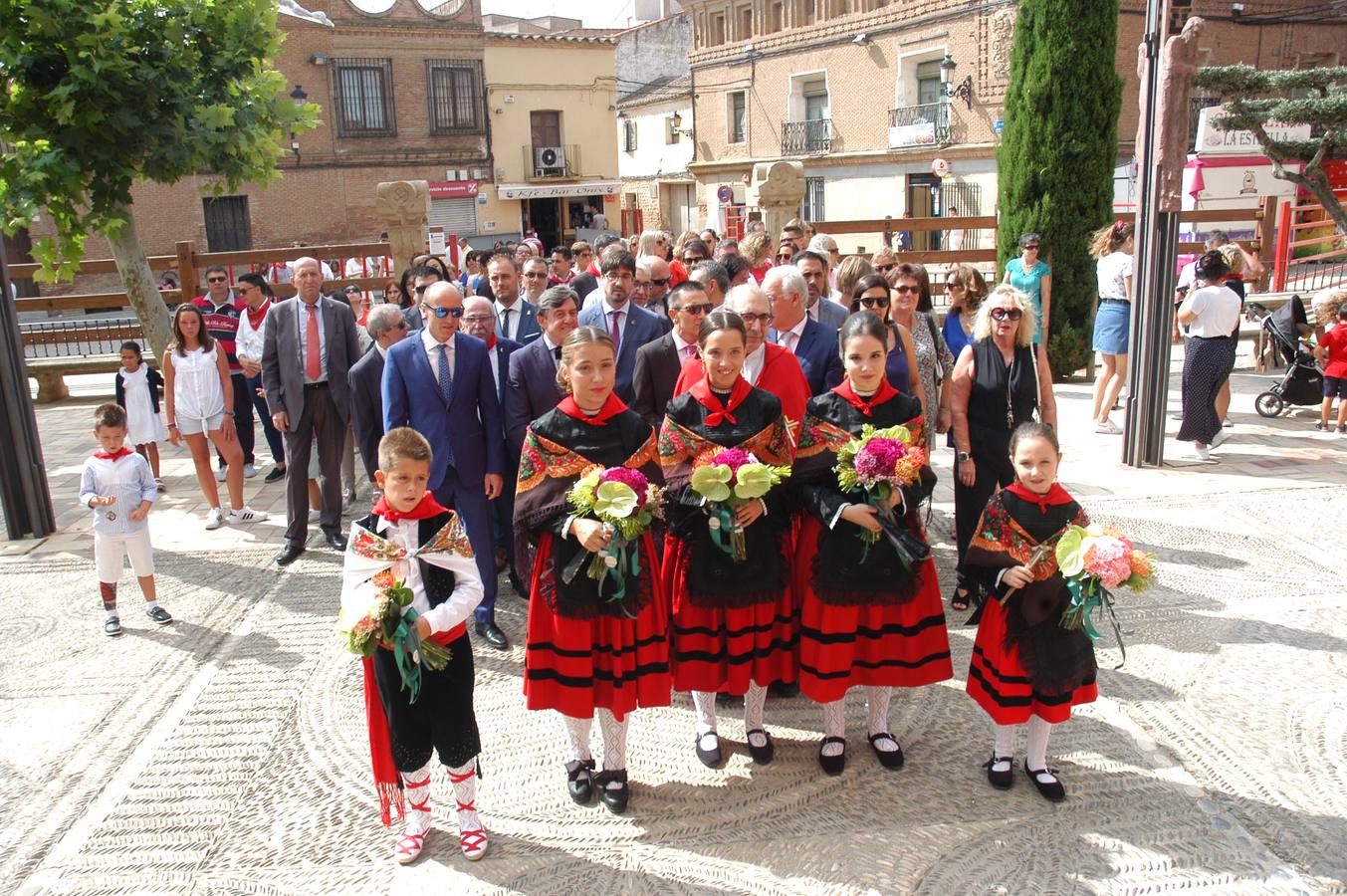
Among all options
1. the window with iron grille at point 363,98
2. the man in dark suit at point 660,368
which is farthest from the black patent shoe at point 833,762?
the window with iron grille at point 363,98

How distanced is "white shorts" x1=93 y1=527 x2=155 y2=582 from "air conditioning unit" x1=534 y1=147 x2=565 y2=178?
3248cm

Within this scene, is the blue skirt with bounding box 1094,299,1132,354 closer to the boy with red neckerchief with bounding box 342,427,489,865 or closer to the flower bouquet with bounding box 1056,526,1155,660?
the flower bouquet with bounding box 1056,526,1155,660

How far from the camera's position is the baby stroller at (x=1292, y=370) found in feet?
34.0

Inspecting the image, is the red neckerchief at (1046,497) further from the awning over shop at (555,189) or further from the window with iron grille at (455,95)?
the awning over shop at (555,189)

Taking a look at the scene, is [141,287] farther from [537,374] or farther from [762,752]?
[762,752]

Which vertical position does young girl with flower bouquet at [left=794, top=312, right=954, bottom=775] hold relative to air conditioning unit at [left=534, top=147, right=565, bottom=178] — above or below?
below

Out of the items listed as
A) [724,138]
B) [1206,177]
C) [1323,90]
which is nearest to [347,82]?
[724,138]

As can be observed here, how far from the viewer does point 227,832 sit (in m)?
4.06

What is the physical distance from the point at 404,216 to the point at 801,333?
8.51 metres

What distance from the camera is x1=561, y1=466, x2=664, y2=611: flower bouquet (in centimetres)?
372

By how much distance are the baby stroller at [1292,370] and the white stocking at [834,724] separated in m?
8.50

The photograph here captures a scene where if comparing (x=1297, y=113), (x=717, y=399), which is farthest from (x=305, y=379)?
(x=1297, y=113)

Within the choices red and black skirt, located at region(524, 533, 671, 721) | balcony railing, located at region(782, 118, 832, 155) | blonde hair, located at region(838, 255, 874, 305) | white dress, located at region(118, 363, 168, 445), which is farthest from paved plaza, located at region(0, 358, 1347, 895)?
balcony railing, located at region(782, 118, 832, 155)

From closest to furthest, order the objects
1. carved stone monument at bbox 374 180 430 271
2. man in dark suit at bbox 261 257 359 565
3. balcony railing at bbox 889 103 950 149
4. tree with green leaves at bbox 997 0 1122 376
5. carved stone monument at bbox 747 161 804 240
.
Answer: man in dark suit at bbox 261 257 359 565
tree with green leaves at bbox 997 0 1122 376
carved stone monument at bbox 747 161 804 240
carved stone monument at bbox 374 180 430 271
balcony railing at bbox 889 103 950 149
